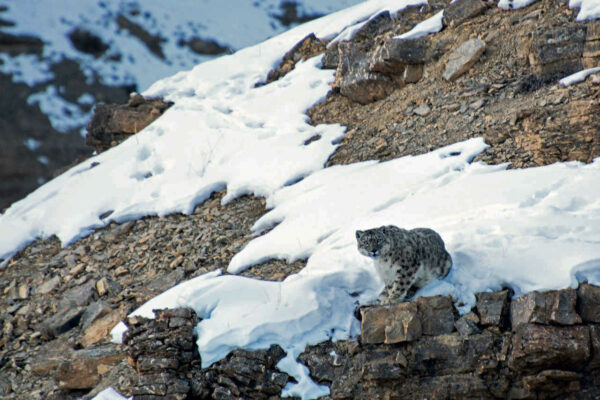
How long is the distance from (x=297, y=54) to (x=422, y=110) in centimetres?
624

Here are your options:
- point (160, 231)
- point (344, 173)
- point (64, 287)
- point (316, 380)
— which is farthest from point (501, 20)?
point (64, 287)

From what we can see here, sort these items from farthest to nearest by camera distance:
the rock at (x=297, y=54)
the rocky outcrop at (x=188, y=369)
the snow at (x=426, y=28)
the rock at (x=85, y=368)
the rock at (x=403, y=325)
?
the rock at (x=297, y=54) → the snow at (x=426, y=28) → the rock at (x=85, y=368) → the rocky outcrop at (x=188, y=369) → the rock at (x=403, y=325)

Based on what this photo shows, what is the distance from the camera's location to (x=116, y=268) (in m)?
10.3

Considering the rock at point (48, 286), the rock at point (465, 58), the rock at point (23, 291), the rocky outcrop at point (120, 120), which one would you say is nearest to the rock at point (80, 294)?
the rock at point (48, 286)

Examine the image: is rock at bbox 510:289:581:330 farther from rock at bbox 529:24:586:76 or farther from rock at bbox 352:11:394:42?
rock at bbox 352:11:394:42

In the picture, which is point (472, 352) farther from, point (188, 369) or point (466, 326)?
point (188, 369)

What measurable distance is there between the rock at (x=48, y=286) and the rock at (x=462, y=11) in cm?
1072

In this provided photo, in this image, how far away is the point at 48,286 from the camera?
412 inches

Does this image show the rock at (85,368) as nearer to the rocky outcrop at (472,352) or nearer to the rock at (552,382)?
the rocky outcrop at (472,352)

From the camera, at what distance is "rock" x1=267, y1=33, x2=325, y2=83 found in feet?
52.9

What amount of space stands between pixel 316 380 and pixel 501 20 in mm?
9934

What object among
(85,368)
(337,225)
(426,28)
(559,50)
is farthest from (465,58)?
(85,368)

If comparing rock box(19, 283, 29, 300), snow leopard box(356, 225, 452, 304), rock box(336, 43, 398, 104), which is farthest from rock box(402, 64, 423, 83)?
rock box(19, 283, 29, 300)

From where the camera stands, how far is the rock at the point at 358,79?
42.2ft
